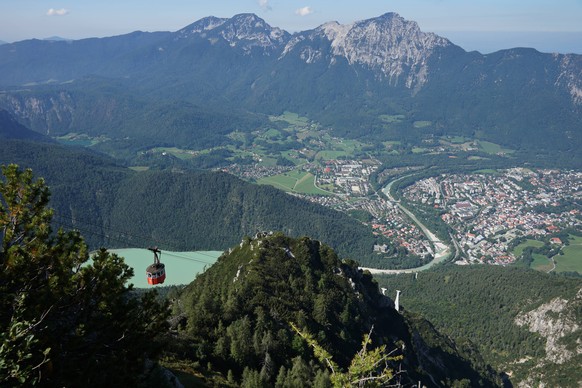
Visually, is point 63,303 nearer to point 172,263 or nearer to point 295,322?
point 295,322

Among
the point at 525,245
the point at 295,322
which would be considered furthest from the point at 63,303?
the point at 525,245

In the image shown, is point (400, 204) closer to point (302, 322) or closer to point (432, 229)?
point (432, 229)

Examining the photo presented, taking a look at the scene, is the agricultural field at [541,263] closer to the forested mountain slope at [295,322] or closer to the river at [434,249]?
the river at [434,249]

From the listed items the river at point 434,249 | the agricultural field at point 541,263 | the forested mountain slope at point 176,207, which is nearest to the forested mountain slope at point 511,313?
Result: the river at point 434,249

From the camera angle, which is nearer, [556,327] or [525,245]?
[556,327]

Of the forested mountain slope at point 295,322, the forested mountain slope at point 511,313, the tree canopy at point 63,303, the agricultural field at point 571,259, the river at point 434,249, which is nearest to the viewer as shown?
the tree canopy at point 63,303
